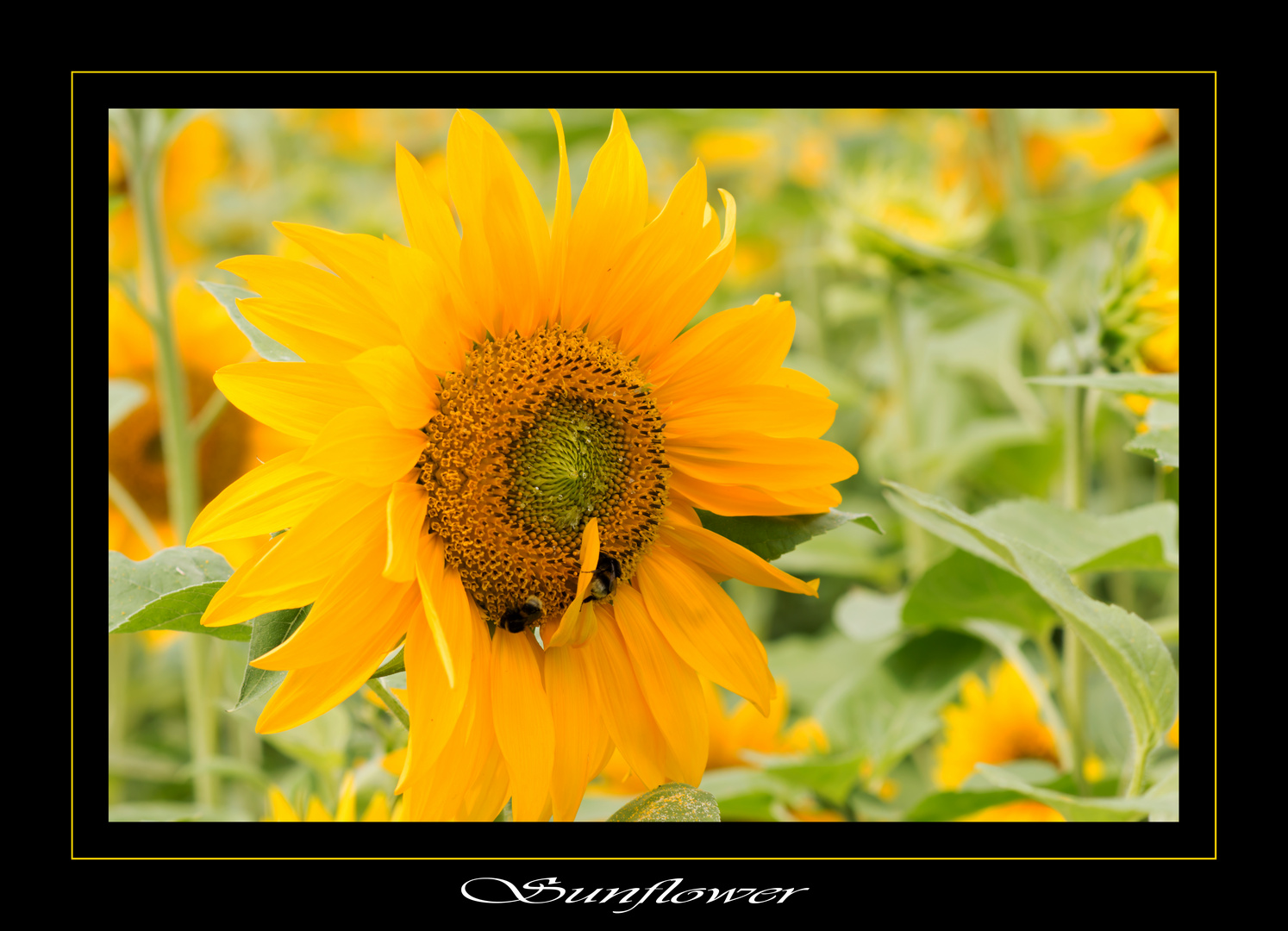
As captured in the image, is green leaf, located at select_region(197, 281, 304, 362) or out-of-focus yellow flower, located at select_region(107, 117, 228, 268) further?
out-of-focus yellow flower, located at select_region(107, 117, 228, 268)

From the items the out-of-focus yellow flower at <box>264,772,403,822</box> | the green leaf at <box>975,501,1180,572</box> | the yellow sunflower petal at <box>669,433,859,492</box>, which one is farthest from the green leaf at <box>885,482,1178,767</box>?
the out-of-focus yellow flower at <box>264,772,403,822</box>

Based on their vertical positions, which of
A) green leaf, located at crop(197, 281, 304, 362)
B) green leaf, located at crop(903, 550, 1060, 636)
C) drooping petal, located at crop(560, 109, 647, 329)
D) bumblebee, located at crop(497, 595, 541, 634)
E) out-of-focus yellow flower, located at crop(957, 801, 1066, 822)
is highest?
drooping petal, located at crop(560, 109, 647, 329)

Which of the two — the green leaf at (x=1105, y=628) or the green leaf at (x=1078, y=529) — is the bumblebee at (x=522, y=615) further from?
the green leaf at (x=1078, y=529)

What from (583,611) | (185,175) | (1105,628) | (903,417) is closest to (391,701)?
(583,611)

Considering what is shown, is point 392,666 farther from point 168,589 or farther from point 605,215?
point 605,215

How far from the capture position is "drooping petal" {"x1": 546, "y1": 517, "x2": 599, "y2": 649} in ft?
2.18

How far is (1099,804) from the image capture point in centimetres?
74

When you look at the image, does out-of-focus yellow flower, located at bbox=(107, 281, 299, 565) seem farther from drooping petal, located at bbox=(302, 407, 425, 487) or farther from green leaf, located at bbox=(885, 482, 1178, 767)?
green leaf, located at bbox=(885, 482, 1178, 767)

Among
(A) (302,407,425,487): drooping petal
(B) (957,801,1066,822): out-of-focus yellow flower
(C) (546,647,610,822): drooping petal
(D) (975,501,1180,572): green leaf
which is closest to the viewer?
(A) (302,407,425,487): drooping petal

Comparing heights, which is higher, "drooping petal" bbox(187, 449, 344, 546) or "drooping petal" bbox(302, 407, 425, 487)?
"drooping petal" bbox(302, 407, 425, 487)

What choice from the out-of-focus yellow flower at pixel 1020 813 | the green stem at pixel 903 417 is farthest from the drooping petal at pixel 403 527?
the green stem at pixel 903 417

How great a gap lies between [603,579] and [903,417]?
0.96 metres
